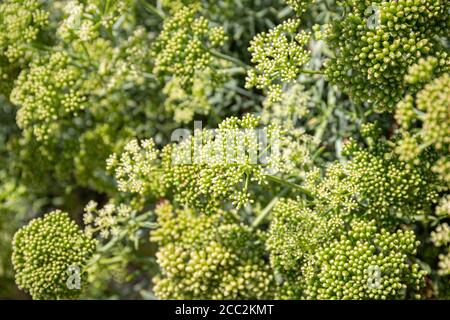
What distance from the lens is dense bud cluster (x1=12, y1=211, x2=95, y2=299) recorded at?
2.18m

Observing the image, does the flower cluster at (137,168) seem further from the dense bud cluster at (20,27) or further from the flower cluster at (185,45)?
the dense bud cluster at (20,27)

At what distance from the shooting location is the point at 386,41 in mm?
1756

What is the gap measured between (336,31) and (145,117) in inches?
57.5

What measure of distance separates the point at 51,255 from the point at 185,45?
1074 mm

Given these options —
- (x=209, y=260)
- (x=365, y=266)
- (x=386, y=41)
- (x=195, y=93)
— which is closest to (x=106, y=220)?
(x=209, y=260)

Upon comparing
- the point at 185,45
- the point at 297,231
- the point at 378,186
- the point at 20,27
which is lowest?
the point at 297,231

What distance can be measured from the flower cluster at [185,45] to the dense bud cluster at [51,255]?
0.81 meters

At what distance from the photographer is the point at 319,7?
2514 millimetres

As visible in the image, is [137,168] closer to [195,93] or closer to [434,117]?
[195,93]

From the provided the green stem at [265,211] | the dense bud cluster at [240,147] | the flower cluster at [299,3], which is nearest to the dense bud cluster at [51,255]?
the dense bud cluster at [240,147]
